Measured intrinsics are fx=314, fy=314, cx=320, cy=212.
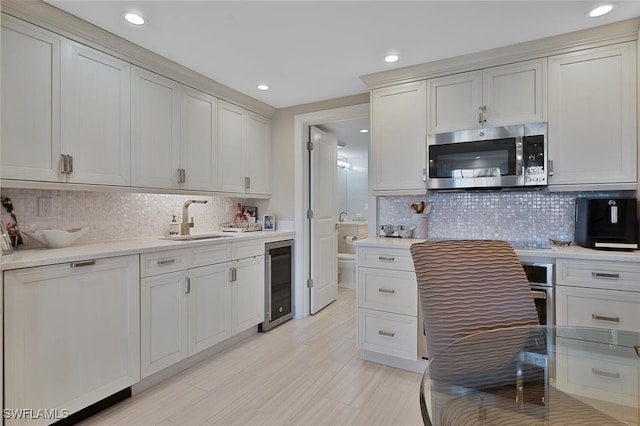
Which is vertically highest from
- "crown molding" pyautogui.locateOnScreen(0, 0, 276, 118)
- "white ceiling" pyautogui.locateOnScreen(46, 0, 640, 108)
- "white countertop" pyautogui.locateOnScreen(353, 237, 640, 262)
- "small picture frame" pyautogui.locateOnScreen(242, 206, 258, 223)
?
"white ceiling" pyautogui.locateOnScreen(46, 0, 640, 108)

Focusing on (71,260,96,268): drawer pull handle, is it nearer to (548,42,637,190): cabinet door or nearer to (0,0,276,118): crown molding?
(0,0,276,118): crown molding

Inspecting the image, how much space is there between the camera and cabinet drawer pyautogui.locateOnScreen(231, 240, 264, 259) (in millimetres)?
2783

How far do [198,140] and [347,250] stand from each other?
10.8ft

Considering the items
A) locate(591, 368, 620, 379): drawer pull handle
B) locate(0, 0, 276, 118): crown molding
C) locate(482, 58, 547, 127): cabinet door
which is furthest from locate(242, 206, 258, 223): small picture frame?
locate(591, 368, 620, 379): drawer pull handle

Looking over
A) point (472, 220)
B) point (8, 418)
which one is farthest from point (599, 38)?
point (8, 418)

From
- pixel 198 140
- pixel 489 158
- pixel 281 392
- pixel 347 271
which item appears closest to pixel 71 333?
pixel 281 392

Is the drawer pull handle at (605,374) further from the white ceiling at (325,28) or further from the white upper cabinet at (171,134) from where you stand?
the white upper cabinet at (171,134)

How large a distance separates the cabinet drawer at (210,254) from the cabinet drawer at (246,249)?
7cm

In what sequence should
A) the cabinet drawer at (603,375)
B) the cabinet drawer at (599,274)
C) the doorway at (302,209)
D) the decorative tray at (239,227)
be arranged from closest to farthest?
the cabinet drawer at (603,375) < the cabinet drawer at (599,274) < the decorative tray at (239,227) < the doorway at (302,209)

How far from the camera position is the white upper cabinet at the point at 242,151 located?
3.05 metres

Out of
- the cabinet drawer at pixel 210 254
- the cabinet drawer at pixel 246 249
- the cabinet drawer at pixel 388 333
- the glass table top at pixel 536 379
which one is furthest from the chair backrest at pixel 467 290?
the cabinet drawer at pixel 246 249

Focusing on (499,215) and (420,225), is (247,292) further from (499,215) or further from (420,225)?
(499,215)

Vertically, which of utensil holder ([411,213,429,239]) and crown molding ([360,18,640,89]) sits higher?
crown molding ([360,18,640,89])

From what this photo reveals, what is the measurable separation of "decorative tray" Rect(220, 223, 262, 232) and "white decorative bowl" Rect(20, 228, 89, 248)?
149cm
